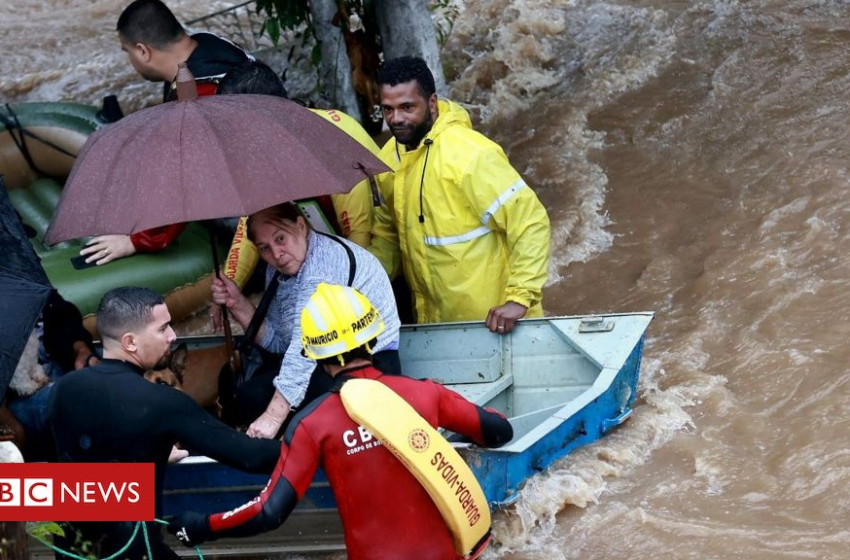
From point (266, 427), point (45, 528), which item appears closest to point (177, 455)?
point (266, 427)

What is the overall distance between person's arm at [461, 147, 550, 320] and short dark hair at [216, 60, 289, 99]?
0.93 m

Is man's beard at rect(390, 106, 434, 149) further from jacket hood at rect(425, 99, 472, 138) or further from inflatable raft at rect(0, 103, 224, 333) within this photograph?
inflatable raft at rect(0, 103, 224, 333)

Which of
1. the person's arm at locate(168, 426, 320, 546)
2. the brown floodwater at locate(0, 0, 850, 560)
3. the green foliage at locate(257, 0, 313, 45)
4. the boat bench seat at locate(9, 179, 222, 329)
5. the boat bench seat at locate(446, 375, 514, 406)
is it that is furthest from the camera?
the green foliage at locate(257, 0, 313, 45)

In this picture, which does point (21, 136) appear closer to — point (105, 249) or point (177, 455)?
point (105, 249)

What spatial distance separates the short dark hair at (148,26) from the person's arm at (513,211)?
1.95 meters

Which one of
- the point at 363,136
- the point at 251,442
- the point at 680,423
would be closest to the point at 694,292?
the point at 680,423

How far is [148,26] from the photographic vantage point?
21.0 feet

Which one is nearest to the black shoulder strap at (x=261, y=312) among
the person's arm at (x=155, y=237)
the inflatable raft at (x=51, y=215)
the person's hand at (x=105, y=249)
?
the person's arm at (x=155, y=237)

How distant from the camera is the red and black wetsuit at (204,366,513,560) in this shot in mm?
3742

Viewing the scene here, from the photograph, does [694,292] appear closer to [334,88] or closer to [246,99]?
[334,88]

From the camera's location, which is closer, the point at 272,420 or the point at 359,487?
the point at 359,487

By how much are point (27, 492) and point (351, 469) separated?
1162 mm

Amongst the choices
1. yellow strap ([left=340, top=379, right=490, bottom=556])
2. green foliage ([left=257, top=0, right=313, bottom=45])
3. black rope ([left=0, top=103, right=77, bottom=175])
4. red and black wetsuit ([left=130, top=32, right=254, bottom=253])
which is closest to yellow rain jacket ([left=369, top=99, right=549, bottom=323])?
red and black wetsuit ([left=130, top=32, right=254, bottom=253])

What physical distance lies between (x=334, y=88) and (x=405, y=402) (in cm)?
572
